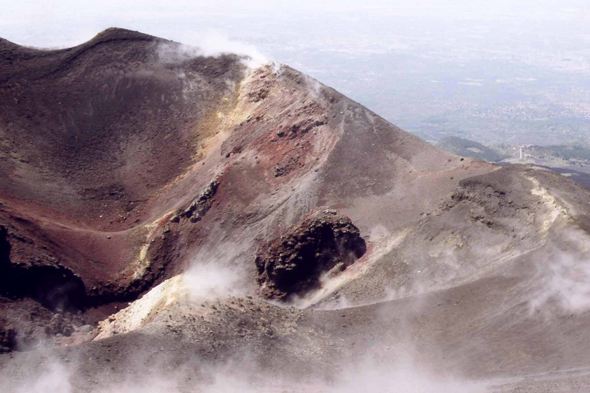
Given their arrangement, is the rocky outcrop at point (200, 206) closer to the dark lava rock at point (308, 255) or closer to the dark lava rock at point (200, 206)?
the dark lava rock at point (200, 206)

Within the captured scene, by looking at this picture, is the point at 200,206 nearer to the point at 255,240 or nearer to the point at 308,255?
the point at 255,240

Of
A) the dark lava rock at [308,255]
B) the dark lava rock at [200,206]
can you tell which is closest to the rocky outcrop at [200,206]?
the dark lava rock at [200,206]

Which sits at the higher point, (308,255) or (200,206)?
(200,206)

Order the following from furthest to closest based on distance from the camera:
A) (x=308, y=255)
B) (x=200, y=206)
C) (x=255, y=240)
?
1. (x=200, y=206)
2. (x=255, y=240)
3. (x=308, y=255)

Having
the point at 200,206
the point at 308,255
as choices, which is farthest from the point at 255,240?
the point at 200,206

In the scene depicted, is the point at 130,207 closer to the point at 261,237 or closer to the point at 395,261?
the point at 261,237

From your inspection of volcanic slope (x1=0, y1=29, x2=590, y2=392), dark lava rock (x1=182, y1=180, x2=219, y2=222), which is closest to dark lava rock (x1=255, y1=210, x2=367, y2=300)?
volcanic slope (x1=0, y1=29, x2=590, y2=392)

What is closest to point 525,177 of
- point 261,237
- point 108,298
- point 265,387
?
point 261,237
